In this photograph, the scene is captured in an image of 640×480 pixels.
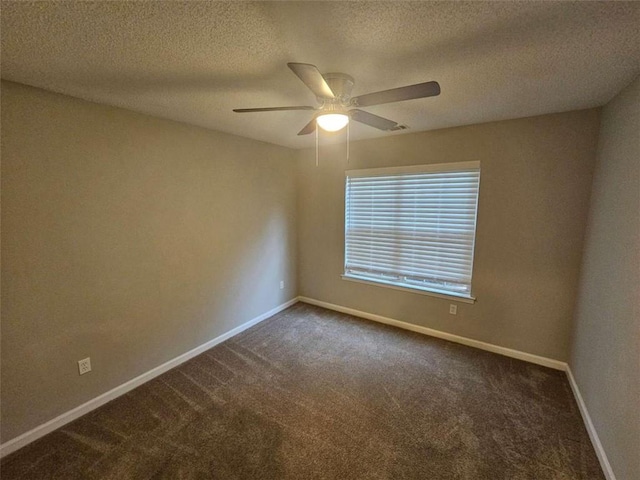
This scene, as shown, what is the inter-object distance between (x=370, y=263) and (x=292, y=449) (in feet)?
7.26

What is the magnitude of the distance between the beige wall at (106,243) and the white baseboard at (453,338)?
4.54 ft

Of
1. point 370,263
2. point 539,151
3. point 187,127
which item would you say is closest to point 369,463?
point 370,263

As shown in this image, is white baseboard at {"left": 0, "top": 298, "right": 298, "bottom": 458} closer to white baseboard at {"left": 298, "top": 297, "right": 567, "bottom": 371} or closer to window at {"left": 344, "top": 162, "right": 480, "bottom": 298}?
white baseboard at {"left": 298, "top": 297, "right": 567, "bottom": 371}

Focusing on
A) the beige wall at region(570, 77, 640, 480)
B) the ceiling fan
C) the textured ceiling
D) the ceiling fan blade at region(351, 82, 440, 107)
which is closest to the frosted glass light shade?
the ceiling fan

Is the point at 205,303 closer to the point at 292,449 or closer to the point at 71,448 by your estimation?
the point at 71,448

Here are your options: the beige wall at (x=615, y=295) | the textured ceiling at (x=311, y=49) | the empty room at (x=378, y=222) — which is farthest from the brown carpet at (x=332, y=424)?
the textured ceiling at (x=311, y=49)

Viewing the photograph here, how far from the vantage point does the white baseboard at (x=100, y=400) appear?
5.77 ft

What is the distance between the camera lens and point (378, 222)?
11.1 feet

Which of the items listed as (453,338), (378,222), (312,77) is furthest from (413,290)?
(312,77)

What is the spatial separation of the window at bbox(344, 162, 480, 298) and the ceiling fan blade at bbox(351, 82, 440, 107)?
64.2 inches

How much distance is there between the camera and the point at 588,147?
2.23m

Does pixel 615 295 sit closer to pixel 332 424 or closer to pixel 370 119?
pixel 370 119

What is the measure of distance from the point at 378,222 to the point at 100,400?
3.08 meters

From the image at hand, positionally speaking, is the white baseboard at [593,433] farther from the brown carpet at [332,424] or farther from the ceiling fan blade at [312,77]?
the ceiling fan blade at [312,77]
